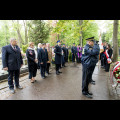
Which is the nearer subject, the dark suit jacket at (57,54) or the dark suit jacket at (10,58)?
the dark suit jacket at (10,58)

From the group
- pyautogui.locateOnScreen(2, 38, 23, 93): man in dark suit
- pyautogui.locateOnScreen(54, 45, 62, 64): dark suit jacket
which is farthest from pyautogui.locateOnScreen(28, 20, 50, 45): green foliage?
pyautogui.locateOnScreen(2, 38, 23, 93): man in dark suit

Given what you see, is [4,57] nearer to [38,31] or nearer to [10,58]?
[10,58]

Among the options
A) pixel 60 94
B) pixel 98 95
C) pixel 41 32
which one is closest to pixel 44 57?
pixel 60 94

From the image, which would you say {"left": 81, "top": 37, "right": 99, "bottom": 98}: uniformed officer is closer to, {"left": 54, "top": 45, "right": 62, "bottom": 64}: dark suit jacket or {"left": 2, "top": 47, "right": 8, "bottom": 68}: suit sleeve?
{"left": 2, "top": 47, "right": 8, "bottom": 68}: suit sleeve

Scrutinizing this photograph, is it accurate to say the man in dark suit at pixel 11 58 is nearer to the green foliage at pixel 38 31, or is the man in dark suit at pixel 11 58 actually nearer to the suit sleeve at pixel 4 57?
the suit sleeve at pixel 4 57

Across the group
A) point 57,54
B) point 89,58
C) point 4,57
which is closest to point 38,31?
point 57,54

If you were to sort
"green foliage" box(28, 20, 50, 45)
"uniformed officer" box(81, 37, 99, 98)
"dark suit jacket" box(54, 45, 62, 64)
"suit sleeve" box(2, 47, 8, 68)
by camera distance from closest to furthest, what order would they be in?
1. "uniformed officer" box(81, 37, 99, 98)
2. "suit sleeve" box(2, 47, 8, 68)
3. "dark suit jacket" box(54, 45, 62, 64)
4. "green foliage" box(28, 20, 50, 45)

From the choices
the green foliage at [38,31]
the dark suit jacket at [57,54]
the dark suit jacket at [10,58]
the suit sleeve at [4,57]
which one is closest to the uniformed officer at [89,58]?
the dark suit jacket at [10,58]

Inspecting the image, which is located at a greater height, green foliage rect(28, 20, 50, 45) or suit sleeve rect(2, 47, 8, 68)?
green foliage rect(28, 20, 50, 45)

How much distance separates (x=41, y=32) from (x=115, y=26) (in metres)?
8.48

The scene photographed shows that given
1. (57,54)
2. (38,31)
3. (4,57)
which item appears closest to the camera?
(4,57)

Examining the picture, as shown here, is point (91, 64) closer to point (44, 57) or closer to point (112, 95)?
point (112, 95)

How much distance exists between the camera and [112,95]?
3.36 metres

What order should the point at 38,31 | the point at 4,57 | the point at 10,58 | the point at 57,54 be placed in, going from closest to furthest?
1. the point at 4,57
2. the point at 10,58
3. the point at 57,54
4. the point at 38,31
